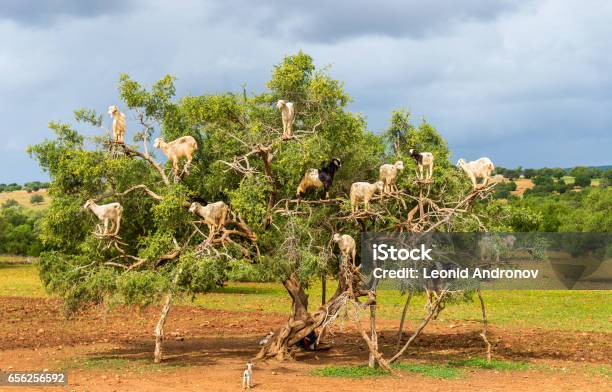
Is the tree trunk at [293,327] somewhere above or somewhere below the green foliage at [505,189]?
below

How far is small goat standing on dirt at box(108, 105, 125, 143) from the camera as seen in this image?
16578 mm

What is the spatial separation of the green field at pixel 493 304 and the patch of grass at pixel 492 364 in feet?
13.1

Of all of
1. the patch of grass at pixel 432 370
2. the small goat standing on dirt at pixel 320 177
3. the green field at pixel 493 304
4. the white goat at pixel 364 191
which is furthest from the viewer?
the green field at pixel 493 304

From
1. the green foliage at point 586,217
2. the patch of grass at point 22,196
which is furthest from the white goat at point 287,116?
the patch of grass at point 22,196

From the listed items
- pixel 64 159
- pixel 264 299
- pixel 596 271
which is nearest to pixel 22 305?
pixel 264 299

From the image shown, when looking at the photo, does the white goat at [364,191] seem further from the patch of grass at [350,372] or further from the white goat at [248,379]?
the white goat at [248,379]

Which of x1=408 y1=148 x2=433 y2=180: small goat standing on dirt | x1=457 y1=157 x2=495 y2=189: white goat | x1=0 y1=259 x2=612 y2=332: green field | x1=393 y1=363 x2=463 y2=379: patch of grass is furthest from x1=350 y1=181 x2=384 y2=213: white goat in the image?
x1=0 y1=259 x2=612 y2=332: green field

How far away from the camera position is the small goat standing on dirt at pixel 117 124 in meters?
16.6

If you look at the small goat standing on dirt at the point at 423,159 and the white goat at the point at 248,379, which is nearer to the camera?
the white goat at the point at 248,379

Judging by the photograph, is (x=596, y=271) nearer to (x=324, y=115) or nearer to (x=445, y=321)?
(x=445, y=321)

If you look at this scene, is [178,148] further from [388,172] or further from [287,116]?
[388,172]

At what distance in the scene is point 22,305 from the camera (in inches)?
1230

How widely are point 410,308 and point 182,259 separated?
17745 mm

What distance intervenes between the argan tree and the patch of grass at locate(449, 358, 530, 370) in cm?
265
